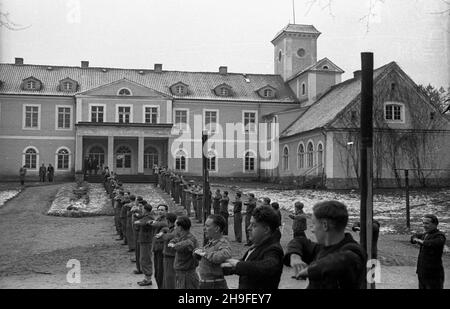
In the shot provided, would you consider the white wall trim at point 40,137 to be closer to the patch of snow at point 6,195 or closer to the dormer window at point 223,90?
the dormer window at point 223,90

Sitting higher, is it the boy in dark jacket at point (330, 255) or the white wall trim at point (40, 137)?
the white wall trim at point (40, 137)

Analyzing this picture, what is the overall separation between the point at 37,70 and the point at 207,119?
44.9 ft

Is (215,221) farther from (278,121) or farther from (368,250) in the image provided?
(278,121)

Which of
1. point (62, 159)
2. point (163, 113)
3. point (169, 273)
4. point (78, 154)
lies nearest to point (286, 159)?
point (163, 113)

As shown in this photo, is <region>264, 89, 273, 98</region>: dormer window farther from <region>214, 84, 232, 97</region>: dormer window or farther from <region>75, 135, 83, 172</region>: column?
<region>75, 135, 83, 172</region>: column

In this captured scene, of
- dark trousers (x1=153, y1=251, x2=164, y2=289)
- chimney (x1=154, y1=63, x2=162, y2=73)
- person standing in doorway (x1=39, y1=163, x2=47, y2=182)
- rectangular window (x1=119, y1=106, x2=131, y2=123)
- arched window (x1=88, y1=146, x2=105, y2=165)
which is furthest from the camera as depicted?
chimney (x1=154, y1=63, x2=162, y2=73)

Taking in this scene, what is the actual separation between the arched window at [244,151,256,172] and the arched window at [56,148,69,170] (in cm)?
1319

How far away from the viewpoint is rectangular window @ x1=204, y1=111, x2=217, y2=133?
41.5m

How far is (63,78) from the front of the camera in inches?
1625

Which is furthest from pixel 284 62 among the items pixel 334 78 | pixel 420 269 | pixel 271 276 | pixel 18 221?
pixel 271 276

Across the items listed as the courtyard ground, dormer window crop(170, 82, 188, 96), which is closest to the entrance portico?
dormer window crop(170, 82, 188, 96)

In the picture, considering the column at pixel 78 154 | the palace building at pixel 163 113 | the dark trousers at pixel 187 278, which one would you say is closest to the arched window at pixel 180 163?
the palace building at pixel 163 113

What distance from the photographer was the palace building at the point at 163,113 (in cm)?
3738

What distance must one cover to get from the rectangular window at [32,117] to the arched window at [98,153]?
4.26 meters
